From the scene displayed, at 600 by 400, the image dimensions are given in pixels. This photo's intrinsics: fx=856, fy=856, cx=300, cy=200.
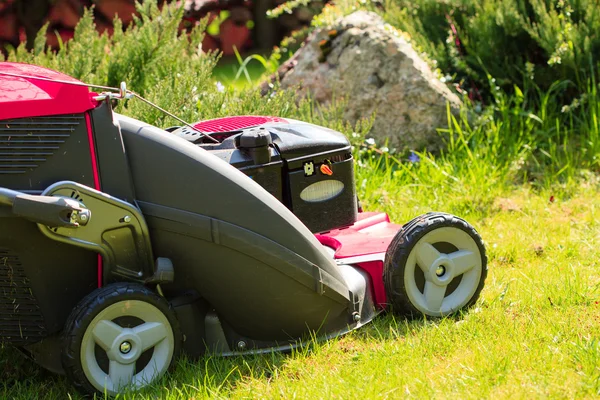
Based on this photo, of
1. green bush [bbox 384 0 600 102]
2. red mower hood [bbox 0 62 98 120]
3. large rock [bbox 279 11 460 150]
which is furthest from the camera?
green bush [bbox 384 0 600 102]

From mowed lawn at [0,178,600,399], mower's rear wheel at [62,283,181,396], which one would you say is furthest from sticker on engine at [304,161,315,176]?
mower's rear wheel at [62,283,181,396]

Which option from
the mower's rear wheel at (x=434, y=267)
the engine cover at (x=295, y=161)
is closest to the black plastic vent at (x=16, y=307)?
the engine cover at (x=295, y=161)

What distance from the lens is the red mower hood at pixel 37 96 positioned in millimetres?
1958

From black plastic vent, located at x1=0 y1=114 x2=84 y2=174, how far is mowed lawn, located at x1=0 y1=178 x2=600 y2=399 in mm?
577

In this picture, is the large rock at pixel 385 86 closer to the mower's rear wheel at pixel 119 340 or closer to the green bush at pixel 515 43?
the green bush at pixel 515 43

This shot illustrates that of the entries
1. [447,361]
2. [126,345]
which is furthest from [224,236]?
[447,361]

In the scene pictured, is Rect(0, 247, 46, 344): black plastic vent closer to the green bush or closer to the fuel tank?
the fuel tank

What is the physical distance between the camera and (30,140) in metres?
1.99

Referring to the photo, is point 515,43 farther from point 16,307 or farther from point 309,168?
point 16,307

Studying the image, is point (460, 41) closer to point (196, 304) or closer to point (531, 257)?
point (531, 257)

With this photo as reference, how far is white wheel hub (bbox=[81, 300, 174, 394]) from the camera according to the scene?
204cm

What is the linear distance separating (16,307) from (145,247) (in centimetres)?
33

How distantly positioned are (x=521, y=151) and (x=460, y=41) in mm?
896

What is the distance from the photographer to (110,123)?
207cm
